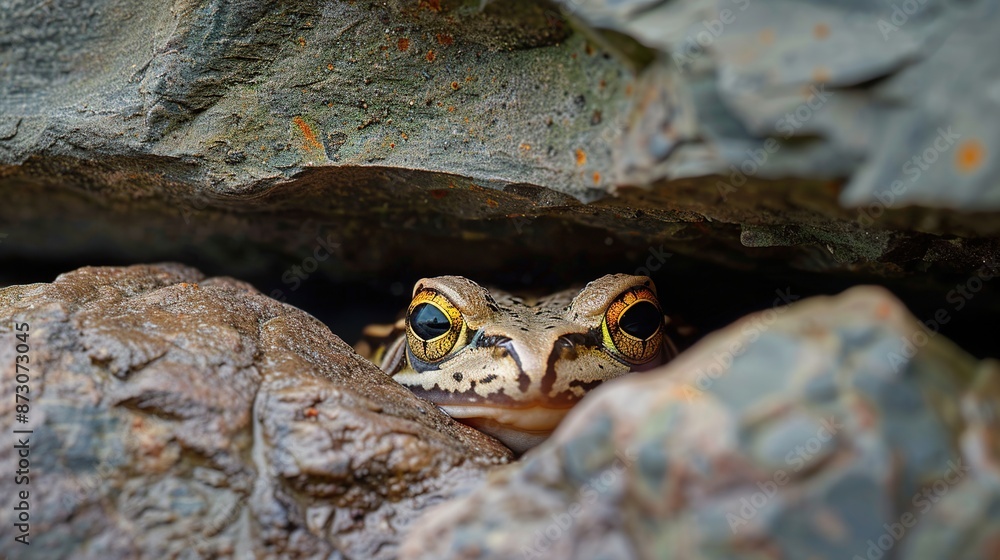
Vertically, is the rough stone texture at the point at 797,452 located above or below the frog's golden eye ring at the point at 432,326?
above

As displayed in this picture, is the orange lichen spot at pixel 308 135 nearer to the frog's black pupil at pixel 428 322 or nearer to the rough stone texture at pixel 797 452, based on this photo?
the frog's black pupil at pixel 428 322

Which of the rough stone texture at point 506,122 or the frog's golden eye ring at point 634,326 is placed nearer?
the rough stone texture at point 506,122

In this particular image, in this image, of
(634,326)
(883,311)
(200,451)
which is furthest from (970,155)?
(200,451)

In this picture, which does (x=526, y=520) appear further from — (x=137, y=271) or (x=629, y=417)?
(x=137, y=271)

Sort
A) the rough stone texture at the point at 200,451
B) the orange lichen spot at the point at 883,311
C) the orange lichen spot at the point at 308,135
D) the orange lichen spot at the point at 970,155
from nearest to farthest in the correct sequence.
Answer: the orange lichen spot at the point at 883,311, the orange lichen spot at the point at 970,155, the rough stone texture at the point at 200,451, the orange lichen spot at the point at 308,135

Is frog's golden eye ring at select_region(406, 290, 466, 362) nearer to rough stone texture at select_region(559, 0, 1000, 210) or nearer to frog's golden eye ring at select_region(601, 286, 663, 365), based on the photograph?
frog's golden eye ring at select_region(601, 286, 663, 365)

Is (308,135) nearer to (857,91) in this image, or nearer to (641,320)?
(641,320)

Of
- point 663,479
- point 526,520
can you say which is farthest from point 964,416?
point 526,520

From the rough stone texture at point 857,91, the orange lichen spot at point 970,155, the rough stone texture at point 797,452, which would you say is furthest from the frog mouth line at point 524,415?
the orange lichen spot at point 970,155
